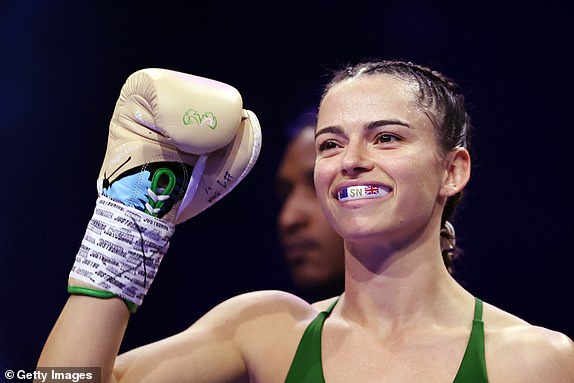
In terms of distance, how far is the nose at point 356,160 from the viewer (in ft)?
4.99

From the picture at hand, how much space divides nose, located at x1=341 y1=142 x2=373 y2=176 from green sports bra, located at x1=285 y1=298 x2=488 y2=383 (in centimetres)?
32

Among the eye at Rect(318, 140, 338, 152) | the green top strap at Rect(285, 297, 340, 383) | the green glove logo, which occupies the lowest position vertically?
the green top strap at Rect(285, 297, 340, 383)

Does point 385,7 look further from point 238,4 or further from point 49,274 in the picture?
point 49,274

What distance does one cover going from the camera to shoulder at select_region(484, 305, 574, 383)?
142cm

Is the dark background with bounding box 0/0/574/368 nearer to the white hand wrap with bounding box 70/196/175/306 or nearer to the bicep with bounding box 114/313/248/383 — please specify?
the bicep with bounding box 114/313/248/383

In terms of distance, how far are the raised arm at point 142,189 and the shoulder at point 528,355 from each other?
56 cm

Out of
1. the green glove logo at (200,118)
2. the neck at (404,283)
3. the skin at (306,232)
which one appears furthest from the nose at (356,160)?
the skin at (306,232)

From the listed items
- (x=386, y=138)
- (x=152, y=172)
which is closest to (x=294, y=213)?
(x=386, y=138)

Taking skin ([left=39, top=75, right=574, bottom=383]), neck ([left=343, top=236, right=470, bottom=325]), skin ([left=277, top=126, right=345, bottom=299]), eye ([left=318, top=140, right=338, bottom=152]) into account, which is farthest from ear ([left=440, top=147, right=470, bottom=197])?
skin ([left=277, top=126, right=345, bottom=299])

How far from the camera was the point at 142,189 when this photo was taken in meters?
1.41

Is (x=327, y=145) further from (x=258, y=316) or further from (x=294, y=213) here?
(x=294, y=213)

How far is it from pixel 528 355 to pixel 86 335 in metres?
0.76

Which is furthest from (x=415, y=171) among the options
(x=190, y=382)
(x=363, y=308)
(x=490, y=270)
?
(x=490, y=270)
